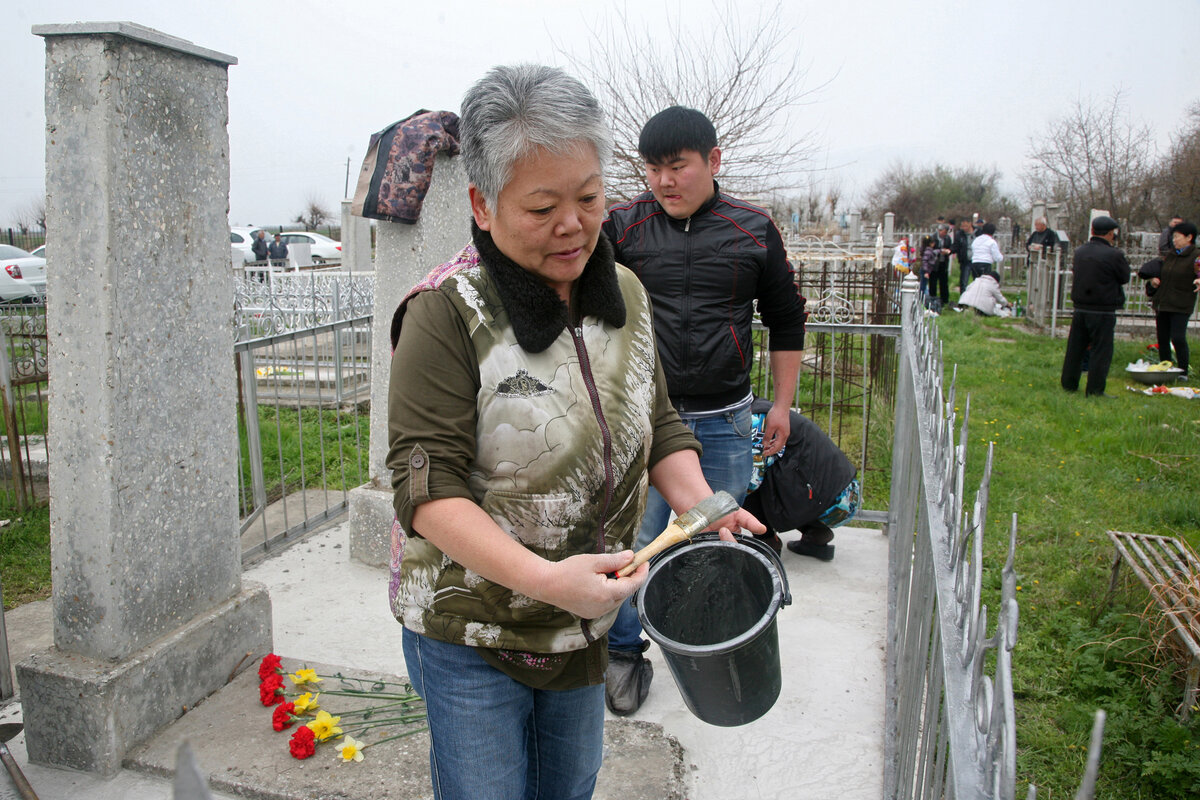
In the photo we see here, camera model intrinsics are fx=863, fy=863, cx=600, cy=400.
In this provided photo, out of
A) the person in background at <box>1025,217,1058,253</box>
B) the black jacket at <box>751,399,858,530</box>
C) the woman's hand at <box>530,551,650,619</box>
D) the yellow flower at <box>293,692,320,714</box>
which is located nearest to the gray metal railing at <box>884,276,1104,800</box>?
the woman's hand at <box>530,551,650,619</box>

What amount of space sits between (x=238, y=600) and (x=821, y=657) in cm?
212

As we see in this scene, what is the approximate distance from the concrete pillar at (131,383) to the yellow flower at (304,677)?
0.84ft

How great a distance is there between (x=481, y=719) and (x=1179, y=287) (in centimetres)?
1026

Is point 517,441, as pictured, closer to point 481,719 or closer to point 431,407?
point 431,407

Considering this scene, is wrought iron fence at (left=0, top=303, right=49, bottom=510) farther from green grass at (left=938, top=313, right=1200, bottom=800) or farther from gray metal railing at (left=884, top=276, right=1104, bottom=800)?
green grass at (left=938, top=313, right=1200, bottom=800)

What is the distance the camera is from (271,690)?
2.69 m

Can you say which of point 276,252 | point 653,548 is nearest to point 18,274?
point 276,252

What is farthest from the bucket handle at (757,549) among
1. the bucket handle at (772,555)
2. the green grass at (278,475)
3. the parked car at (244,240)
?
the parked car at (244,240)

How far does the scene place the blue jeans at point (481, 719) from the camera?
5.03 feet

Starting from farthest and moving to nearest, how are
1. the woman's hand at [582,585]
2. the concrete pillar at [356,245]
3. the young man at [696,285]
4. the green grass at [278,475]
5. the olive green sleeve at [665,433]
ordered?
the concrete pillar at [356,245] < the green grass at [278,475] < the young man at [696,285] < the olive green sleeve at [665,433] < the woman's hand at [582,585]

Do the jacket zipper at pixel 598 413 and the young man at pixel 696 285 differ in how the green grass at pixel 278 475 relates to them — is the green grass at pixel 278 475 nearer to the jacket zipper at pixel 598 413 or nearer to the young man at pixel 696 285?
the young man at pixel 696 285

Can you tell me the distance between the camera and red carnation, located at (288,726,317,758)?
2.43 m

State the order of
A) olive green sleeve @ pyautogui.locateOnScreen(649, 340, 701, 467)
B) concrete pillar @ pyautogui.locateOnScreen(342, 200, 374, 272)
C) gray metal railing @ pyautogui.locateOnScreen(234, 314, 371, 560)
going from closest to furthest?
olive green sleeve @ pyautogui.locateOnScreen(649, 340, 701, 467), gray metal railing @ pyautogui.locateOnScreen(234, 314, 371, 560), concrete pillar @ pyautogui.locateOnScreen(342, 200, 374, 272)

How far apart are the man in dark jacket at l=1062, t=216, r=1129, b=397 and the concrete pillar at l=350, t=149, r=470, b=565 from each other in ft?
22.7
